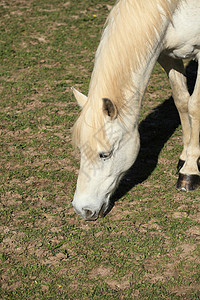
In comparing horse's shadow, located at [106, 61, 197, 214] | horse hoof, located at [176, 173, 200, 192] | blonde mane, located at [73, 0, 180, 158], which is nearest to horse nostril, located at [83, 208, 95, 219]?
horse's shadow, located at [106, 61, 197, 214]

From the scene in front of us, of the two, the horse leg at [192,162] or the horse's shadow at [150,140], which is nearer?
the horse leg at [192,162]

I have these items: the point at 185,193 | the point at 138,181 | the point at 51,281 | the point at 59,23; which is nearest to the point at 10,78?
the point at 59,23

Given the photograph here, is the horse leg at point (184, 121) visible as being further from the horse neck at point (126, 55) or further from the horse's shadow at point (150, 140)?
the horse neck at point (126, 55)

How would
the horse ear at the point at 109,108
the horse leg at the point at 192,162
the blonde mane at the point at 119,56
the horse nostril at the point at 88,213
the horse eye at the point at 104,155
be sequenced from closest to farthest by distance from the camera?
the horse ear at the point at 109,108
the blonde mane at the point at 119,56
the horse eye at the point at 104,155
the horse nostril at the point at 88,213
the horse leg at the point at 192,162

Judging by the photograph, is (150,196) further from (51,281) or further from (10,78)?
(10,78)

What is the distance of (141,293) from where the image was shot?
3105mm

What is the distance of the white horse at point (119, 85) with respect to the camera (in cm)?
335

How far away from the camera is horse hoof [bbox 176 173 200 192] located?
423 centimetres

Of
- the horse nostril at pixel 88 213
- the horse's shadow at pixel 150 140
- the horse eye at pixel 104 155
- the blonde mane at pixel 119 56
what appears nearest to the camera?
the blonde mane at pixel 119 56

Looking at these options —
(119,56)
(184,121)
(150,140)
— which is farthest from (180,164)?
(119,56)

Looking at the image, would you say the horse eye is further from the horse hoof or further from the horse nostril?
the horse hoof

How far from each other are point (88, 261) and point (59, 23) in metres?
5.69

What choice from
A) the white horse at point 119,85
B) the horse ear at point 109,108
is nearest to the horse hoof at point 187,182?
the white horse at point 119,85

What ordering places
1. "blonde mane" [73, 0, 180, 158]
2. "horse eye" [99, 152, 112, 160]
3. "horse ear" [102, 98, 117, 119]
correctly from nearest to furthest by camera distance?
"horse ear" [102, 98, 117, 119] → "blonde mane" [73, 0, 180, 158] → "horse eye" [99, 152, 112, 160]
